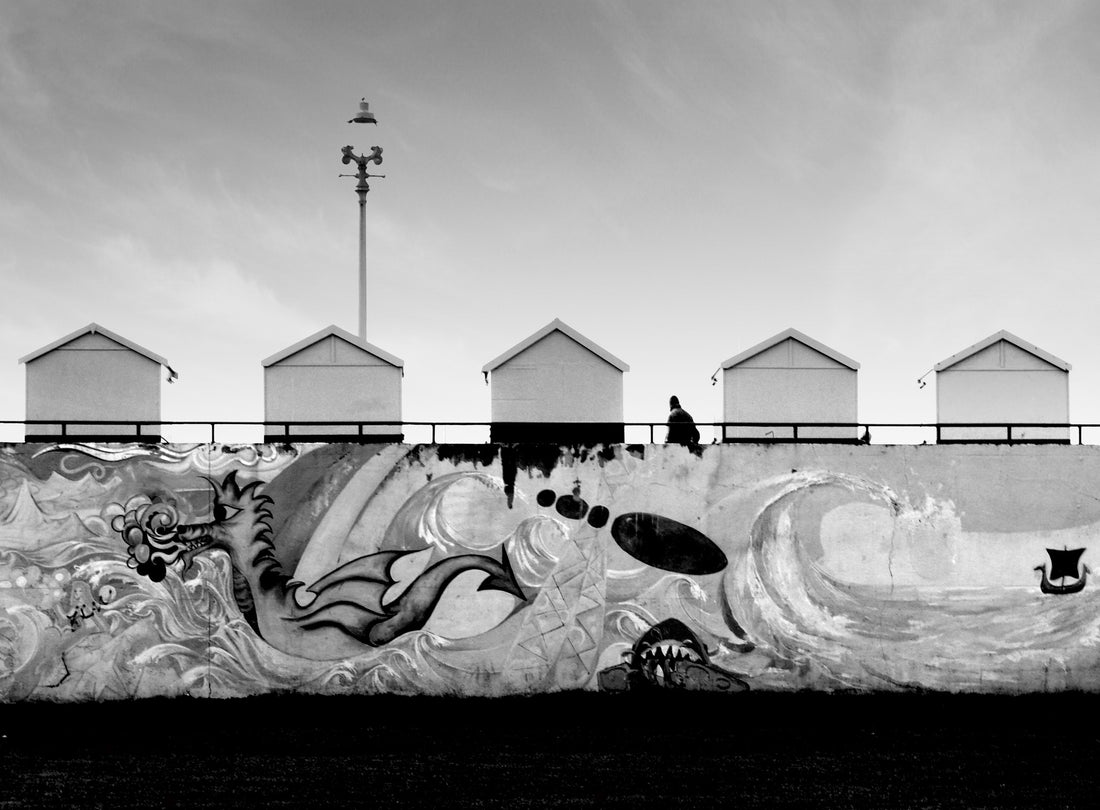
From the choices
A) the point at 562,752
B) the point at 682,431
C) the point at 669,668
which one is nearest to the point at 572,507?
the point at 682,431

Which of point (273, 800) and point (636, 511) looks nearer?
point (273, 800)

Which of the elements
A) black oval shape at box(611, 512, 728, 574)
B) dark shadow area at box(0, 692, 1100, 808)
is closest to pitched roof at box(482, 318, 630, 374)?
black oval shape at box(611, 512, 728, 574)

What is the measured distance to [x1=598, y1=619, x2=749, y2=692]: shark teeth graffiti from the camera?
17.6 metres

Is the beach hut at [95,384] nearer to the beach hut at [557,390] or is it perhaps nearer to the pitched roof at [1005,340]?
the beach hut at [557,390]

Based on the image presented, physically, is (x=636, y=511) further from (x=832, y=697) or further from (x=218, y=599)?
(x=218, y=599)

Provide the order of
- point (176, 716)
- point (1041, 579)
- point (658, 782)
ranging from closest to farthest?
1. point (658, 782)
2. point (176, 716)
3. point (1041, 579)

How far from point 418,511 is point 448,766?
4524 mm

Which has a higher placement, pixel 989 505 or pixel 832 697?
pixel 989 505

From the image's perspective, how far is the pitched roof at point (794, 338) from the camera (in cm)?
1869

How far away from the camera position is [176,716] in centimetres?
1692

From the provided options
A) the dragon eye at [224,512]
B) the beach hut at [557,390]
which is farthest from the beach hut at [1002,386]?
the dragon eye at [224,512]

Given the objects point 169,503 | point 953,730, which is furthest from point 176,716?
point 953,730

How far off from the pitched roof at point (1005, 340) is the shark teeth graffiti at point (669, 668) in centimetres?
553

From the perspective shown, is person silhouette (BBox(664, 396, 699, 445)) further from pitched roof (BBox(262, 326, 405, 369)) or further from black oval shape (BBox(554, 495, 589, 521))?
pitched roof (BBox(262, 326, 405, 369))
